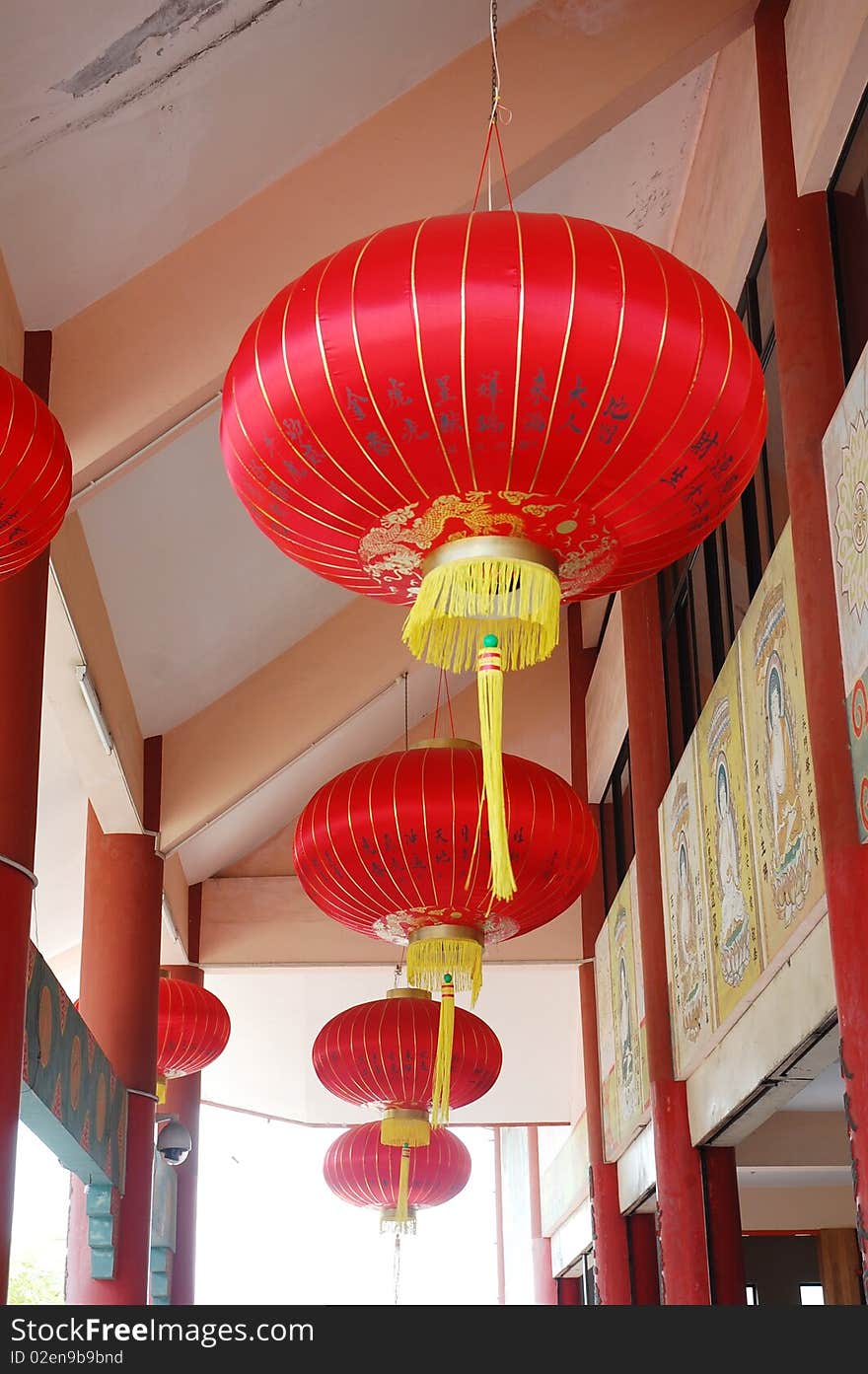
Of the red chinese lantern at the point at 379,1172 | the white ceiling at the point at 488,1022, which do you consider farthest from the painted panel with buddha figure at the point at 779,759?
the white ceiling at the point at 488,1022

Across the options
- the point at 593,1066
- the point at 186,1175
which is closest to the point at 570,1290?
the point at 186,1175

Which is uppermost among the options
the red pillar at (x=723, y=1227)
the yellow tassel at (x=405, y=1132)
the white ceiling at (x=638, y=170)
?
the white ceiling at (x=638, y=170)

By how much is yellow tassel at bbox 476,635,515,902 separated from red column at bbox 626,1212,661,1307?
6.33 m

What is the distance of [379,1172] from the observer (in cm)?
979

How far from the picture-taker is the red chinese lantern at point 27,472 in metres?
3.11

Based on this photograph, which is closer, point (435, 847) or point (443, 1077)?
point (443, 1077)

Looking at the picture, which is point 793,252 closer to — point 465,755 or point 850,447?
point 850,447

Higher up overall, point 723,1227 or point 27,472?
point 27,472

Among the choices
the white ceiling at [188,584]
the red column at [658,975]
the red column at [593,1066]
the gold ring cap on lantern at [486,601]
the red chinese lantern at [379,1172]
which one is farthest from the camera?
the red chinese lantern at [379,1172]

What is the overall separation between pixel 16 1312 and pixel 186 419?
3.95 meters

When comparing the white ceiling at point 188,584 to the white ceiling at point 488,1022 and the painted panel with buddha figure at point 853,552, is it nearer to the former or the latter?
the painted panel with buddha figure at point 853,552

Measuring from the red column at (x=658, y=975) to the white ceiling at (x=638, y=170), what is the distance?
1.94m

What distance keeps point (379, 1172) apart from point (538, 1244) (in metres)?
4.97

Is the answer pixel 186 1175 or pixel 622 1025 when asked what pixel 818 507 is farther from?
pixel 186 1175
